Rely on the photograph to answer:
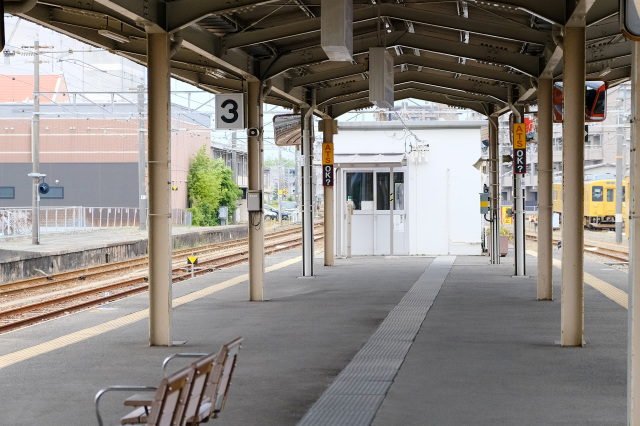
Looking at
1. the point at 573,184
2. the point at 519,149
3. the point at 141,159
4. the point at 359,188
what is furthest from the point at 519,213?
the point at 141,159

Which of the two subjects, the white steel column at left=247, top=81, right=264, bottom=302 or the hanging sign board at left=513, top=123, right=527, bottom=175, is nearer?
the white steel column at left=247, top=81, right=264, bottom=302

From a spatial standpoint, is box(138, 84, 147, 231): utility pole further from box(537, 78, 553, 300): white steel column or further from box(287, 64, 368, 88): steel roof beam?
box(537, 78, 553, 300): white steel column

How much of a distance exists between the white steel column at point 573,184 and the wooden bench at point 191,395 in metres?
5.53

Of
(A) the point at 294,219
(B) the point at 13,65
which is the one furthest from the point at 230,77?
(A) the point at 294,219

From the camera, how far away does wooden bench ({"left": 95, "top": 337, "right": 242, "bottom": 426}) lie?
14.9 ft

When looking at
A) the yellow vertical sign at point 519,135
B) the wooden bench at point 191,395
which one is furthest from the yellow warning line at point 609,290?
the wooden bench at point 191,395

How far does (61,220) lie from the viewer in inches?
1575

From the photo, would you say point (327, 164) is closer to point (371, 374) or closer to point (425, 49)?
point (425, 49)

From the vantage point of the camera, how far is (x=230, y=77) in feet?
54.3

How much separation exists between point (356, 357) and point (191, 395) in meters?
5.00

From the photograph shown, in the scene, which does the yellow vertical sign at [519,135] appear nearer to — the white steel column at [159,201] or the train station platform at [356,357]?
the train station platform at [356,357]

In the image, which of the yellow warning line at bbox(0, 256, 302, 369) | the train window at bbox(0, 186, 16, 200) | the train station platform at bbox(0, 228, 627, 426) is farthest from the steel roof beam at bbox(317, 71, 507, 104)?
the train window at bbox(0, 186, 16, 200)

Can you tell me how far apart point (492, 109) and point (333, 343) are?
1328 centimetres

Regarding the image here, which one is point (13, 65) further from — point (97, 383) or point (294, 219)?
point (97, 383)
